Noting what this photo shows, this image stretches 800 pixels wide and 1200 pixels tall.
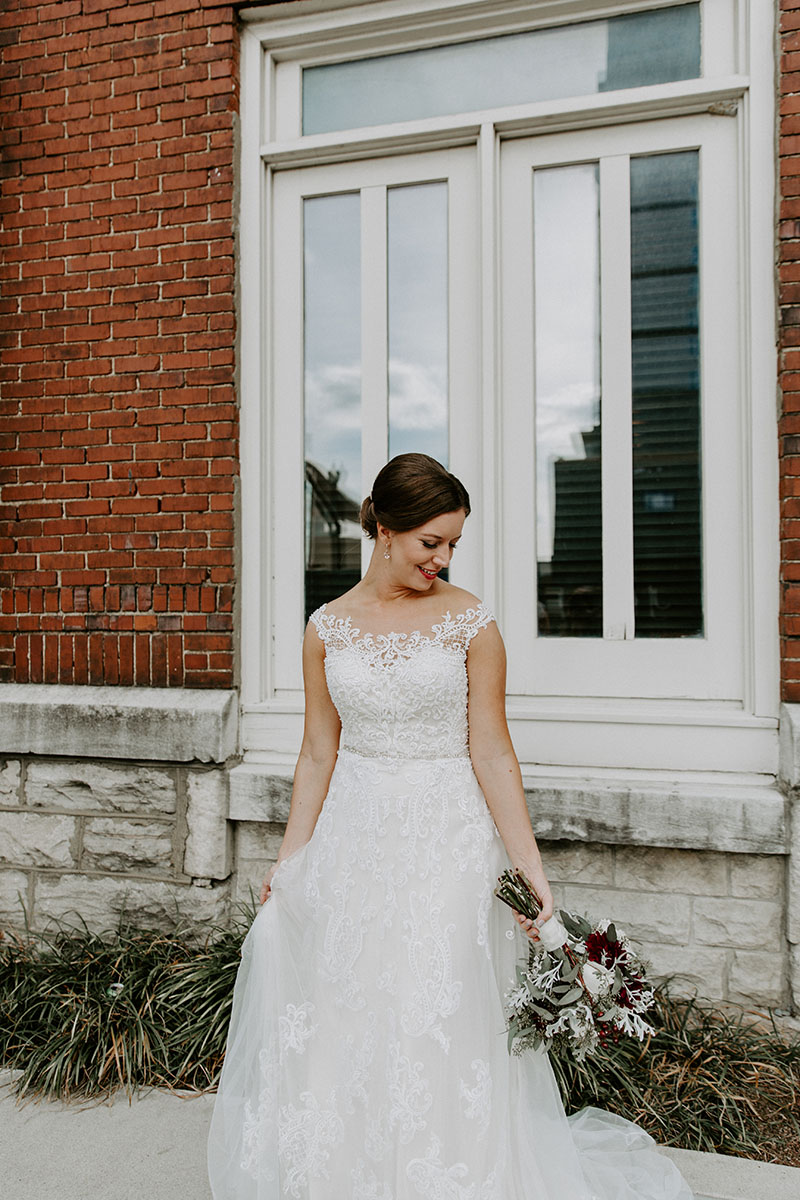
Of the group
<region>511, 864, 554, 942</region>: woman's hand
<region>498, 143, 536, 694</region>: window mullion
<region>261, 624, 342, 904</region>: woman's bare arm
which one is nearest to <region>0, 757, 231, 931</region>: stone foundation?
<region>261, 624, 342, 904</region>: woman's bare arm

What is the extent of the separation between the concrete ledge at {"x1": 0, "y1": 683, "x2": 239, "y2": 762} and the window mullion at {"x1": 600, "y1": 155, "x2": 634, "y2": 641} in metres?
1.82

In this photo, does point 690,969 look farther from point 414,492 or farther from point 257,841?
point 414,492

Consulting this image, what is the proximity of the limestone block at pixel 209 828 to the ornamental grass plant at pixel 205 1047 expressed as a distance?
0.88ft

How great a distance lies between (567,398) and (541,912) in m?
2.40

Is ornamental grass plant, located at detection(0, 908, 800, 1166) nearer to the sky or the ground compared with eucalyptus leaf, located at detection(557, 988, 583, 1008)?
nearer to the ground

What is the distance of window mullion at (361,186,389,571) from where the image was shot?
4.14 m

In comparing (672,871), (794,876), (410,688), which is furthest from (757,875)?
(410,688)

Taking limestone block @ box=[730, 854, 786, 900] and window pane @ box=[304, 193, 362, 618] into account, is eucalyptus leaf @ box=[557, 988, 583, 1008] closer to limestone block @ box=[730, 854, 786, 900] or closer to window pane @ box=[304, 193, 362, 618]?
limestone block @ box=[730, 854, 786, 900]

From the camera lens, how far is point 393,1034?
2.36 metres

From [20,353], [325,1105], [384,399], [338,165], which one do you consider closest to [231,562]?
[384,399]

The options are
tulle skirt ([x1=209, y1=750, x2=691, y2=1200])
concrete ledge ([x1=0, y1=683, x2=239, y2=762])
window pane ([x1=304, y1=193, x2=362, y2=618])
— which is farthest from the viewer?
window pane ([x1=304, y1=193, x2=362, y2=618])

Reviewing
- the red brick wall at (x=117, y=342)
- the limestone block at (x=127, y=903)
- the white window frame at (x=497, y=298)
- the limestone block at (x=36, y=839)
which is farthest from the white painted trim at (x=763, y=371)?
the limestone block at (x=36, y=839)

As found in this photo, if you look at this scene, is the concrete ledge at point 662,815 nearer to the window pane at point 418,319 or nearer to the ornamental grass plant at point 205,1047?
the ornamental grass plant at point 205,1047

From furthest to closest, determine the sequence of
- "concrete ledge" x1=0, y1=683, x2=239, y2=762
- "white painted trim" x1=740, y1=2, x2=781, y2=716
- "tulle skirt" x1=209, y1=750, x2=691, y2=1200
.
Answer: "concrete ledge" x1=0, y1=683, x2=239, y2=762, "white painted trim" x1=740, y1=2, x2=781, y2=716, "tulle skirt" x1=209, y1=750, x2=691, y2=1200
